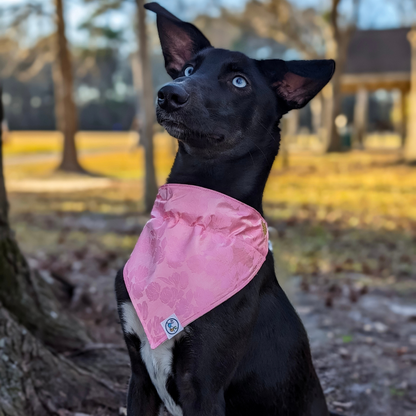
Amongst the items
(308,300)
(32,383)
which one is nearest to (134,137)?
(308,300)

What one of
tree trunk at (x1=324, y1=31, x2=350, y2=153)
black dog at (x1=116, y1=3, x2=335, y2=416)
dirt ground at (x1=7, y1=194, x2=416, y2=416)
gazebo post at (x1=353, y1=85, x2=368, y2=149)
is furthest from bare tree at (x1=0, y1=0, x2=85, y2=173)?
gazebo post at (x1=353, y1=85, x2=368, y2=149)

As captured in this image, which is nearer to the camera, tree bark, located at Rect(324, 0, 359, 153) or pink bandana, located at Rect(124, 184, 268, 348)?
pink bandana, located at Rect(124, 184, 268, 348)

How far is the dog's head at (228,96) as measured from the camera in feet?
7.71

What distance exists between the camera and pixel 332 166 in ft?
60.3

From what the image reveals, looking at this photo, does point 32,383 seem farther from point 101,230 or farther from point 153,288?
point 101,230

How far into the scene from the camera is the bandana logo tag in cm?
219

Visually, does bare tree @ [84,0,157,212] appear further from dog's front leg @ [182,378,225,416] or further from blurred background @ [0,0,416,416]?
dog's front leg @ [182,378,225,416]

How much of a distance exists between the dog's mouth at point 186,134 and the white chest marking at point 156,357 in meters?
0.78

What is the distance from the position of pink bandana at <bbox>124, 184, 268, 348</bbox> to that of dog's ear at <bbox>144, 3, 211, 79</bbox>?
2.70ft

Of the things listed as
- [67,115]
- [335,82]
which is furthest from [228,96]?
[335,82]

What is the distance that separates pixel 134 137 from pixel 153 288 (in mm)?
24924

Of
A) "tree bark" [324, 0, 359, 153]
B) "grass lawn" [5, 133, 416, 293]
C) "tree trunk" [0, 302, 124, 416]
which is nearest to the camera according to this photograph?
"tree trunk" [0, 302, 124, 416]

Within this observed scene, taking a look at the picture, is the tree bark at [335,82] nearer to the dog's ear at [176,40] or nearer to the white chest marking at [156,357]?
the dog's ear at [176,40]

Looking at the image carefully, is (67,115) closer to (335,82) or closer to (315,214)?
(315,214)
